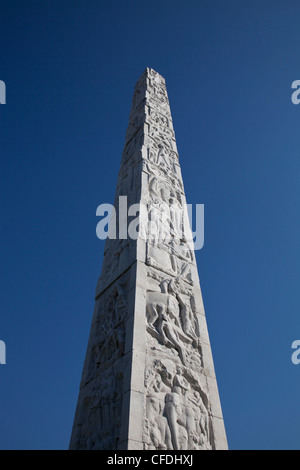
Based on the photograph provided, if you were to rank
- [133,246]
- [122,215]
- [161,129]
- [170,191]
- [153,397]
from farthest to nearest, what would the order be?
[161,129]
[170,191]
[122,215]
[133,246]
[153,397]

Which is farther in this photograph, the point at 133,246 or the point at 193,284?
the point at 193,284

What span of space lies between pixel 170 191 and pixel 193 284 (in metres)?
2.57

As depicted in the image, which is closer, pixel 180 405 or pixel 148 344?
pixel 180 405

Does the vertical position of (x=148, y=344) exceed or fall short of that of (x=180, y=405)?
it exceeds it

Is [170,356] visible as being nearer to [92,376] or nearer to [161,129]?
[92,376]

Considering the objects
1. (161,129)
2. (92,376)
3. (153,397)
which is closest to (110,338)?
(92,376)

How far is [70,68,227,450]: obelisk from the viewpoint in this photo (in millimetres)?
4641

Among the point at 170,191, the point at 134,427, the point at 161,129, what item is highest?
the point at 161,129

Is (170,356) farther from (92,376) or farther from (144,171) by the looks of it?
Result: (144,171)

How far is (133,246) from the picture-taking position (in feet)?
21.4

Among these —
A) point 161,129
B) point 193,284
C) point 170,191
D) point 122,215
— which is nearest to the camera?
point 193,284

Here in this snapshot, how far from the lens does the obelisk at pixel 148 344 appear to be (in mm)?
4641

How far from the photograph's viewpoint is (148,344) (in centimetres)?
525

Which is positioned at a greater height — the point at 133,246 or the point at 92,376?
the point at 133,246
